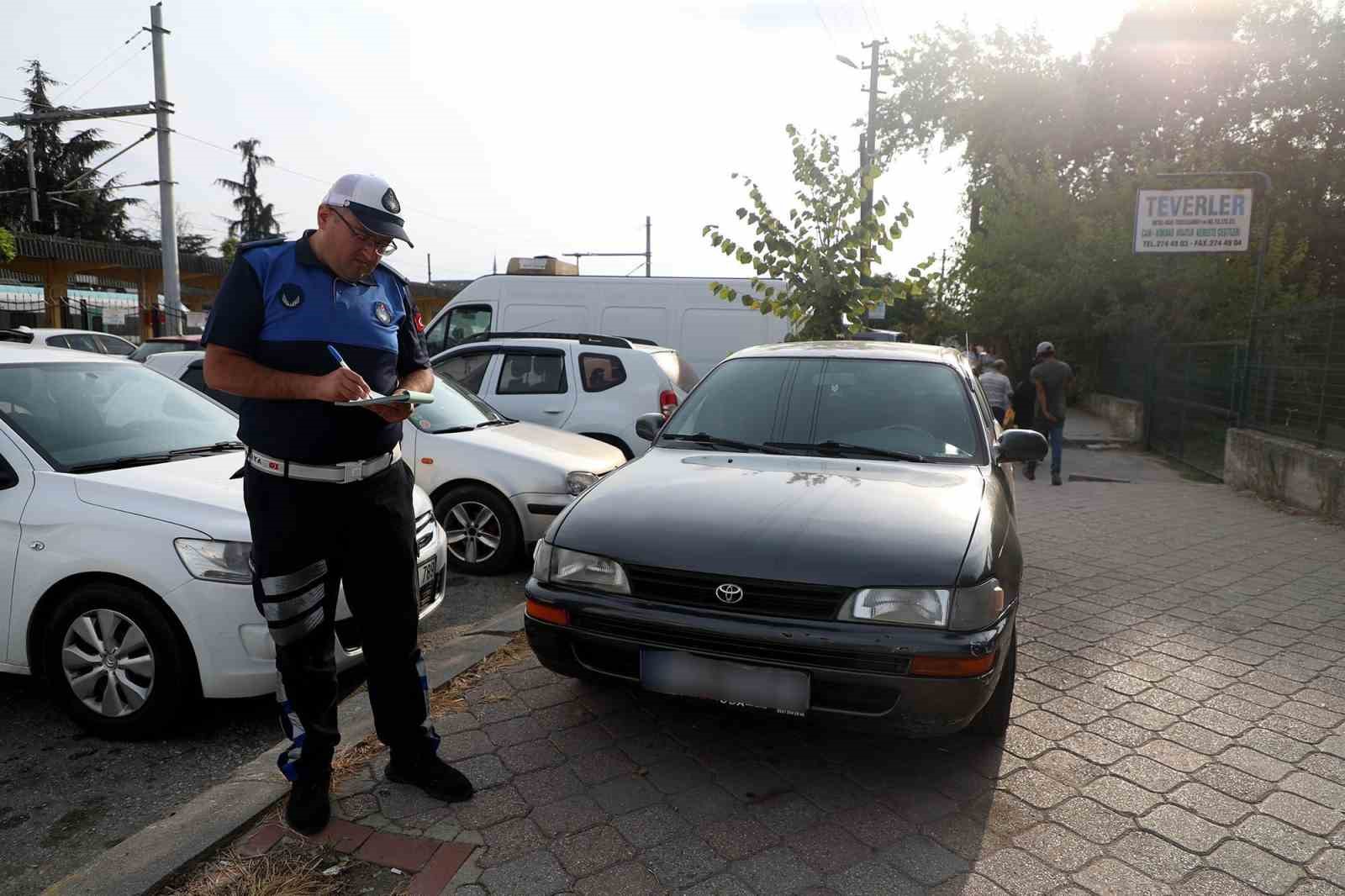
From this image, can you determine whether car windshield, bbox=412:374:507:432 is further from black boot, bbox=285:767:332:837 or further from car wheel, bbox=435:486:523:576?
black boot, bbox=285:767:332:837

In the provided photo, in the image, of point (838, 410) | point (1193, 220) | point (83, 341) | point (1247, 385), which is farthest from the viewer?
point (83, 341)

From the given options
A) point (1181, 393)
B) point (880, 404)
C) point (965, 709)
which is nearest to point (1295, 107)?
point (1181, 393)

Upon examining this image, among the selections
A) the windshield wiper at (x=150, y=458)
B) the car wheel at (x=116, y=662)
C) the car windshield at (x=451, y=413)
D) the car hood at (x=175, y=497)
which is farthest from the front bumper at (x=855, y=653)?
the car windshield at (x=451, y=413)

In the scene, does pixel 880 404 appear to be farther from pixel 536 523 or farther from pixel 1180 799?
pixel 536 523

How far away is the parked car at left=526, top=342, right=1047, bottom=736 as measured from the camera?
287 cm

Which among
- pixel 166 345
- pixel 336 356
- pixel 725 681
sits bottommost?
pixel 725 681

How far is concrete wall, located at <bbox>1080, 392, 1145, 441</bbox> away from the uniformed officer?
1534cm

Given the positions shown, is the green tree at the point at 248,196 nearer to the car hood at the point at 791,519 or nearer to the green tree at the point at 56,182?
the green tree at the point at 56,182

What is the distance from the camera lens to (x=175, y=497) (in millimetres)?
3572

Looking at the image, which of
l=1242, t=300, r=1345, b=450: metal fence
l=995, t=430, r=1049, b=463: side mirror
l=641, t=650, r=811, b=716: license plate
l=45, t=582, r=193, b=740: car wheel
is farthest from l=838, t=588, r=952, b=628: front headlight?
l=1242, t=300, r=1345, b=450: metal fence

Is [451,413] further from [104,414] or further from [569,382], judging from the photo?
[104,414]

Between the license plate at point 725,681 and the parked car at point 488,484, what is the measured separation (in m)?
3.08

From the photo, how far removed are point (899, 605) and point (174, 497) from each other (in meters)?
2.73

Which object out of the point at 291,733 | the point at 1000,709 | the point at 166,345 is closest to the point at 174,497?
the point at 291,733
